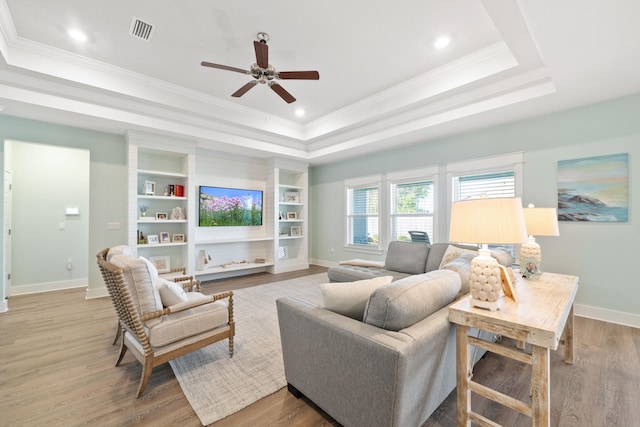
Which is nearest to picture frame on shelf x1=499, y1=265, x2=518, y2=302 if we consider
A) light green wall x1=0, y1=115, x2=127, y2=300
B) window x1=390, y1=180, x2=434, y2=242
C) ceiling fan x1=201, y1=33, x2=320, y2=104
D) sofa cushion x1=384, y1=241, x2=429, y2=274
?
sofa cushion x1=384, y1=241, x2=429, y2=274

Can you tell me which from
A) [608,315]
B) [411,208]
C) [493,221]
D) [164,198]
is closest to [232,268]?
[164,198]

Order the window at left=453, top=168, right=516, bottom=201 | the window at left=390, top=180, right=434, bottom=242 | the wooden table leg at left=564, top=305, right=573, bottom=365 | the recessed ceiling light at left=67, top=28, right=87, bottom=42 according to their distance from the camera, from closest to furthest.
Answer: the wooden table leg at left=564, top=305, right=573, bottom=365
the recessed ceiling light at left=67, top=28, right=87, bottom=42
the window at left=453, top=168, right=516, bottom=201
the window at left=390, top=180, right=434, bottom=242

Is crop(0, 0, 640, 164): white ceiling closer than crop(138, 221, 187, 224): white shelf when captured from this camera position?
Yes

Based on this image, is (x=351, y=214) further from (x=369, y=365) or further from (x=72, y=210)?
(x=72, y=210)

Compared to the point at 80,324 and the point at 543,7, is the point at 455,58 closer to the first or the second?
the point at 543,7

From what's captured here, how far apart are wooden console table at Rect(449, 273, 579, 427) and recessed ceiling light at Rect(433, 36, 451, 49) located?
8.95 ft

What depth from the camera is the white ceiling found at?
2400mm

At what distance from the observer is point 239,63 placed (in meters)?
3.41

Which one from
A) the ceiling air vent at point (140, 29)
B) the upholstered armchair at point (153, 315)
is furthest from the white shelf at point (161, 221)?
the ceiling air vent at point (140, 29)

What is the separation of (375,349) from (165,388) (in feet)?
5.73

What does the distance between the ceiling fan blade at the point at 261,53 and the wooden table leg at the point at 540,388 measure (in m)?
3.06

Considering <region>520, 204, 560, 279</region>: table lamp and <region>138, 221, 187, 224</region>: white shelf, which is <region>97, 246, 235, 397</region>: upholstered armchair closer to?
<region>138, 221, 187, 224</region>: white shelf

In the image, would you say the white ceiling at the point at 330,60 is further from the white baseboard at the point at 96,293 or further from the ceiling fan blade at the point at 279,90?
the white baseboard at the point at 96,293

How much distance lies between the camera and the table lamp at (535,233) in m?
2.29
